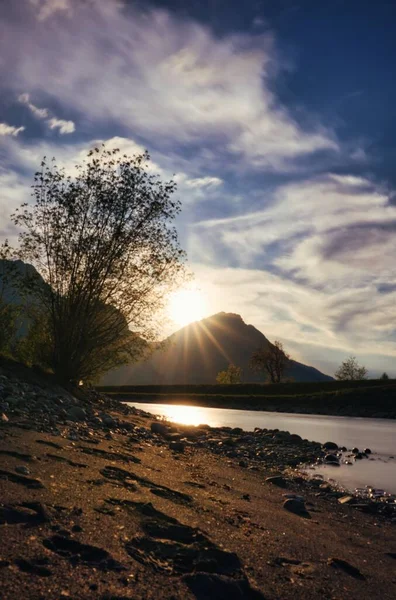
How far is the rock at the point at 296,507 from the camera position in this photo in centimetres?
981

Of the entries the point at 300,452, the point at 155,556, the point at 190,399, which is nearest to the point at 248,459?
the point at 300,452

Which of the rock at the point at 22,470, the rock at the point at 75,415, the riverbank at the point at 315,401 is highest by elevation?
the rock at the point at 22,470

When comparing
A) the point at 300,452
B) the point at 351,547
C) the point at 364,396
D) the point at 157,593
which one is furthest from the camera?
the point at 364,396

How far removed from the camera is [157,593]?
4.33 meters

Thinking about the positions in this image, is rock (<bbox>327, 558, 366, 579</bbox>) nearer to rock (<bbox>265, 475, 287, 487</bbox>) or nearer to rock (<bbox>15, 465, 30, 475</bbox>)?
rock (<bbox>15, 465, 30, 475</bbox>)

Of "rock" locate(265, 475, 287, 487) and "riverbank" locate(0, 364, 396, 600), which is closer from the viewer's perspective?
"riverbank" locate(0, 364, 396, 600)

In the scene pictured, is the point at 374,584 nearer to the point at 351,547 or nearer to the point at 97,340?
the point at 351,547

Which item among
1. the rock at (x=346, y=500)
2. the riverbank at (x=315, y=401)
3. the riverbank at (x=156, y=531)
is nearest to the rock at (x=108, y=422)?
the riverbank at (x=156, y=531)

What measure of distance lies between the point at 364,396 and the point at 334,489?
210ft

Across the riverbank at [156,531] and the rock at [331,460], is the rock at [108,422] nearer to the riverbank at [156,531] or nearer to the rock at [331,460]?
the riverbank at [156,531]

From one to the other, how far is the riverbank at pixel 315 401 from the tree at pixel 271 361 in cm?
1526

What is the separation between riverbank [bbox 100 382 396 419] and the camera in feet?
228

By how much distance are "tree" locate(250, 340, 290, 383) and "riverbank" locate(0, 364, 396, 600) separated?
98.4 meters

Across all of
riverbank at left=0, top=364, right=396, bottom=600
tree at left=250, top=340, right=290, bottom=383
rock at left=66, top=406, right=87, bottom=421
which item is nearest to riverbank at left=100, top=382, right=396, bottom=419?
A: tree at left=250, top=340, right=290, bottom=383
